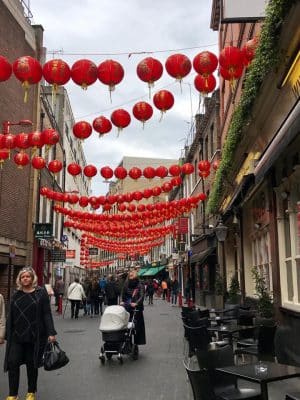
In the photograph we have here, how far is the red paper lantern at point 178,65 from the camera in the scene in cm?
862

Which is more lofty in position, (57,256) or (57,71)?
(57,71)

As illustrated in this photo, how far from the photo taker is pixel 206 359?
16.0ft

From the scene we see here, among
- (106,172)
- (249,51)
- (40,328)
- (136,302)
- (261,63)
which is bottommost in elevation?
(40,328)

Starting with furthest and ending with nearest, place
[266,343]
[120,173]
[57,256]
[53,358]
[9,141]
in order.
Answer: [57,256], [120,173], [9,141], [266,343], [53,358]

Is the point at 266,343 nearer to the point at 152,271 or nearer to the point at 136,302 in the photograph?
the point at 136,302

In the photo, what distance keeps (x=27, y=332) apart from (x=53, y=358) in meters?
0.51

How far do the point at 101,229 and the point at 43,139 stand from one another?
17397 millimetres

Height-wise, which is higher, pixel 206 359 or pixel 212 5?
pixel 212 5

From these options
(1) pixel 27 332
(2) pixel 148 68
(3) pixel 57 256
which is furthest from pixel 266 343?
(3) pixel 57 256

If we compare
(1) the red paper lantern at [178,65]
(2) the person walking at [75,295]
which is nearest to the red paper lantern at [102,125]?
(1) the red paper lantern at [178,65]

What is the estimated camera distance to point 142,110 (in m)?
10.6

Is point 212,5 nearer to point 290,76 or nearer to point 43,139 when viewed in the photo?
point 43,139

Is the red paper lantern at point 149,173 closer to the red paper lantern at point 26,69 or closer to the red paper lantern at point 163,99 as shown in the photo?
the red paper lantern at point 163,99

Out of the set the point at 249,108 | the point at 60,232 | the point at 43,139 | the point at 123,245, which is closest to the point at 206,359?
the point at 249,108
